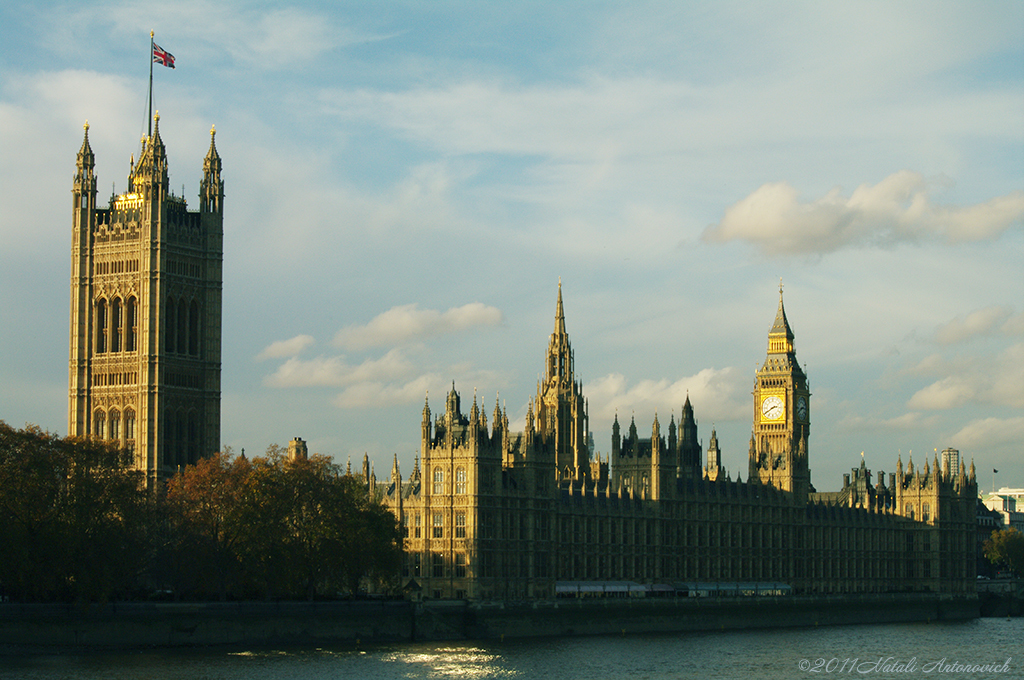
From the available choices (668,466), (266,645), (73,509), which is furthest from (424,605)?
(668,466)

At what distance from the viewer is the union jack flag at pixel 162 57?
538 ft

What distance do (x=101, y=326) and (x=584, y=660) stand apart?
7337 centimetres

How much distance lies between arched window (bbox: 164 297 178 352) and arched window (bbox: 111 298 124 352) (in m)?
4.64

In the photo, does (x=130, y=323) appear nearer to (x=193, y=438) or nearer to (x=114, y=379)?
(x=114, y=379)

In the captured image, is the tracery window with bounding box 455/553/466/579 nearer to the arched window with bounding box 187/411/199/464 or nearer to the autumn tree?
the autumn tree

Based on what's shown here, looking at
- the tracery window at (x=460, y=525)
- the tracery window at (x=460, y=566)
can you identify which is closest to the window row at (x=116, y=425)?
the tracery window at (x=460, y=525)

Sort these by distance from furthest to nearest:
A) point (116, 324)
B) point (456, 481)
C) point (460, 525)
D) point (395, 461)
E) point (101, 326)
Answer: point (101, 326)
point (116, 324)
point (395, 461)
point (456, 481)
point (460, 525)

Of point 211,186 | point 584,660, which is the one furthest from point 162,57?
point 584,660

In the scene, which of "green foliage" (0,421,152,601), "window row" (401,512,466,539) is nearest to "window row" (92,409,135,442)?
"window row" (401,512,466,539)

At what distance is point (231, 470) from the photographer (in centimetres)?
13562

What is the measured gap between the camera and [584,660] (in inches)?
4909

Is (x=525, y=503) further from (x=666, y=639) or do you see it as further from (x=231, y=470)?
(x=231, y=470)

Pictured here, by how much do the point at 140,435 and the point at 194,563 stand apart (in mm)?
44278

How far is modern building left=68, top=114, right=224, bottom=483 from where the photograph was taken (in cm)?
17275
